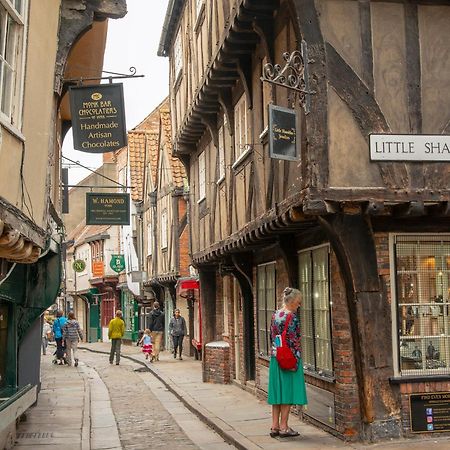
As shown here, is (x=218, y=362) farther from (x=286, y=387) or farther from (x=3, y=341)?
(x=286, y=387)

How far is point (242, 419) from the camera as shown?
1062 centimetres

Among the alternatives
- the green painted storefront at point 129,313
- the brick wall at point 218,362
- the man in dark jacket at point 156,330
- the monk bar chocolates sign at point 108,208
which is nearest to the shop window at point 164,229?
the man in dark jacket at point 156,330

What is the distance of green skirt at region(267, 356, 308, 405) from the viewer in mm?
8555

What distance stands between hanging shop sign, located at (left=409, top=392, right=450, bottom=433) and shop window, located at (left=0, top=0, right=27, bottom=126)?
18.0ft

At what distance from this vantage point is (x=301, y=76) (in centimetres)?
833

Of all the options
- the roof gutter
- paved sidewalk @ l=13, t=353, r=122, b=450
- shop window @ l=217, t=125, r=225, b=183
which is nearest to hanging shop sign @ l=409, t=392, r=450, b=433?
paved sidewalk @ l=13, t=353, r=122, b=450

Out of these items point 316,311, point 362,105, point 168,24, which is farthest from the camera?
point 168,24

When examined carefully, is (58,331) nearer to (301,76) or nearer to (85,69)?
(85,69)

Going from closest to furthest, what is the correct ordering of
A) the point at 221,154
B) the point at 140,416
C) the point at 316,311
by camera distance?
the point at 316,311 → the point at 140,416 → the point at 221,154

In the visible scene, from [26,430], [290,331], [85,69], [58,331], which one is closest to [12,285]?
[26,430]

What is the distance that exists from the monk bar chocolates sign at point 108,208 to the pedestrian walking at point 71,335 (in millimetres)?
5307

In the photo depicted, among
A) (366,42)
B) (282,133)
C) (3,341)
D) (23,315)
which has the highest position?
(366,42)

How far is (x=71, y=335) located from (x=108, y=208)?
6.04 meters

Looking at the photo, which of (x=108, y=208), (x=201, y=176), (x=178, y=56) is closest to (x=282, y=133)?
(x=201, y=176)
